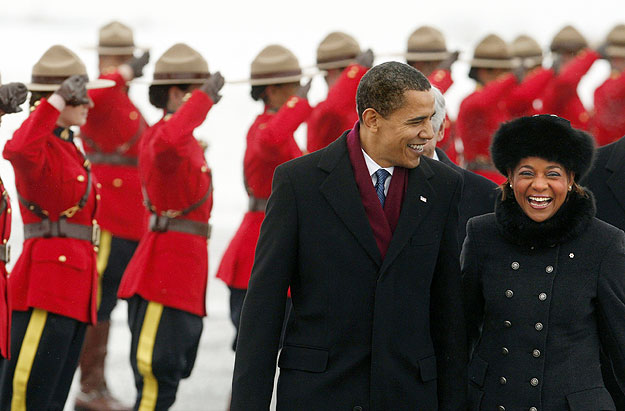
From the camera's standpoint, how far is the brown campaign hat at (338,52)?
276 inches

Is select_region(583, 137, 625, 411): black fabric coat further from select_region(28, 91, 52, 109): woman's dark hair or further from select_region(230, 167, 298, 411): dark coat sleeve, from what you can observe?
select_region(28, 91, 52, 109): woman's dark hair

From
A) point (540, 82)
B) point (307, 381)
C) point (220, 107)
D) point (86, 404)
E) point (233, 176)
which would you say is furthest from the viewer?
point (220, 107)

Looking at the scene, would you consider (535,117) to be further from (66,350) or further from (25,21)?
(25,21)

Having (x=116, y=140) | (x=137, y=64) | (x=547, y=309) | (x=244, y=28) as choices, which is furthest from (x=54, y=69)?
(x=244, y=28)

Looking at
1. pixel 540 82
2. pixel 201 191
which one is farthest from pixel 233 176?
pixel 201 191

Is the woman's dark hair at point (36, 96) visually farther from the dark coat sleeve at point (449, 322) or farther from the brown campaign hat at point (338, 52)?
the dark coat sleeve at point (449, 322)

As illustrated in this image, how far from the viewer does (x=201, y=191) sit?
5.74 metres

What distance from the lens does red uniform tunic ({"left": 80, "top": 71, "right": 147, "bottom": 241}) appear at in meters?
7.02

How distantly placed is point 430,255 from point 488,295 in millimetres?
310

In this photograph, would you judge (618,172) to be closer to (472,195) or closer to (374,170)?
(472,195)

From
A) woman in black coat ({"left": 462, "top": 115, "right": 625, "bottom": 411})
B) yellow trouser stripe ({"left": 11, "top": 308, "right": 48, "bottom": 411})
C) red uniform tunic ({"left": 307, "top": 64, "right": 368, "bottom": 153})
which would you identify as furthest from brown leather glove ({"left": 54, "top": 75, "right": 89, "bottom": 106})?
woman in black coat ({"left": 462, "top": 115, "right": 625, "bottom": 411})

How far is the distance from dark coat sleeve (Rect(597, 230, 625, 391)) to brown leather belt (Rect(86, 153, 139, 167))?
4.06m

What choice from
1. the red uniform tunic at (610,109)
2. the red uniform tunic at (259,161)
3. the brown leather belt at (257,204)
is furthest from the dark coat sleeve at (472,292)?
the red uniform tunic at (610,109)

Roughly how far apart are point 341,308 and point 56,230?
2.20 meters
